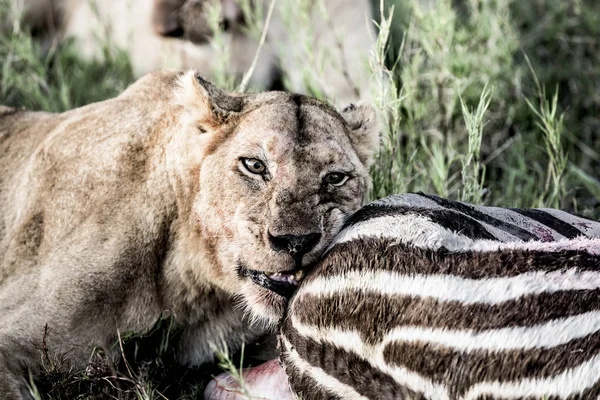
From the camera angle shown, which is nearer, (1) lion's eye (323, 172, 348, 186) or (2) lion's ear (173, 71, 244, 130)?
(1) lion's eye (323, 172, 348, 186)

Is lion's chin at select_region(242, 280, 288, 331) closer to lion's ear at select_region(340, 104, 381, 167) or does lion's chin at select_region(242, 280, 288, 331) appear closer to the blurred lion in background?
lion's ear at select_region(340, 104, 381, 167)

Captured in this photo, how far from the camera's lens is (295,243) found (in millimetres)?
2137

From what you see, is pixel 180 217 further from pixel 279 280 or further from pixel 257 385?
pixel 257 385

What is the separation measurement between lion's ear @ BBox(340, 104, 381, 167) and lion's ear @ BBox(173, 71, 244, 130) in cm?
39

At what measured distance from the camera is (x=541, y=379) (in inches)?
65.8

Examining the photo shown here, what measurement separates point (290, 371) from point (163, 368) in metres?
0.68

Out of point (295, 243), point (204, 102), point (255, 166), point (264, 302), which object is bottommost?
point (264, 302)

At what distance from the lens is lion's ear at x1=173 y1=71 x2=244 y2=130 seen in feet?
8.27

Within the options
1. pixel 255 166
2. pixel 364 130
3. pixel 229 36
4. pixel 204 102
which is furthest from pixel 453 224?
pixel 229 36

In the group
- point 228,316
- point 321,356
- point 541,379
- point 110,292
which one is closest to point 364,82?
point 228,316

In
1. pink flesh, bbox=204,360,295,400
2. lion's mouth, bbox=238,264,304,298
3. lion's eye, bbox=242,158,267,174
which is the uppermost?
lion's eye, bbox=242,158,267,174

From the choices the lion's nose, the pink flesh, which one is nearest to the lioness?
the lion's nose

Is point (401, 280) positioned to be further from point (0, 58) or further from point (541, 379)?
point (0, 58)

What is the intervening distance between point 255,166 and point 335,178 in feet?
0.80
